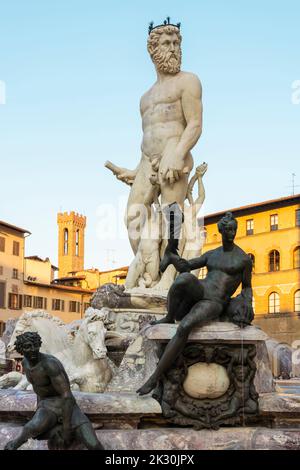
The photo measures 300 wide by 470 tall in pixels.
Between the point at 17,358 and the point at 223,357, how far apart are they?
678 centimetres

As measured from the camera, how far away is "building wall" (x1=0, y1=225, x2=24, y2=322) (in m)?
60.4

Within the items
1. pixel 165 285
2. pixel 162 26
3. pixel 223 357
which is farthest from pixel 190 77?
pixel 223 357

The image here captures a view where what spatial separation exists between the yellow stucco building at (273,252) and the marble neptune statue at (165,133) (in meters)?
46.0

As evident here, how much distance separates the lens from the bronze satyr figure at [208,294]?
237 inches

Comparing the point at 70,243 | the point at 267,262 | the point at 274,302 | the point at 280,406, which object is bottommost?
the point at 280,406

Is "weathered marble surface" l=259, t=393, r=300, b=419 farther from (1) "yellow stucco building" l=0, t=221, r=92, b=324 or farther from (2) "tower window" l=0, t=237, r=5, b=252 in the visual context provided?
(2) "tower window" l=0, t=237, r=5, b=252

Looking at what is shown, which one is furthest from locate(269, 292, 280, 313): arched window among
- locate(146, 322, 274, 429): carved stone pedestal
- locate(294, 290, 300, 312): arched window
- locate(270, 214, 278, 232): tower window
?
locate(146, 322, 274, 429): carved stone pedestal

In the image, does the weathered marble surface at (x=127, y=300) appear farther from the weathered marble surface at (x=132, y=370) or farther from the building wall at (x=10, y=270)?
the building wall at (x=10, y=270)

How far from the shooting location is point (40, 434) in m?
5.57

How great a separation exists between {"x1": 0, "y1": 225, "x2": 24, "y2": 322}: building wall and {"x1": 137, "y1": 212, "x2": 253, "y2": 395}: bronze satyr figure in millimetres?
54446

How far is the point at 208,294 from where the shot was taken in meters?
6.30

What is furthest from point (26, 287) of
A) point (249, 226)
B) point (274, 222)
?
point (274, 222)

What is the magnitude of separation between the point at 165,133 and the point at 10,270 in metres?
52.3

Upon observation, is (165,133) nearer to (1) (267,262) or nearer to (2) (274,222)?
(2) (274,222)
